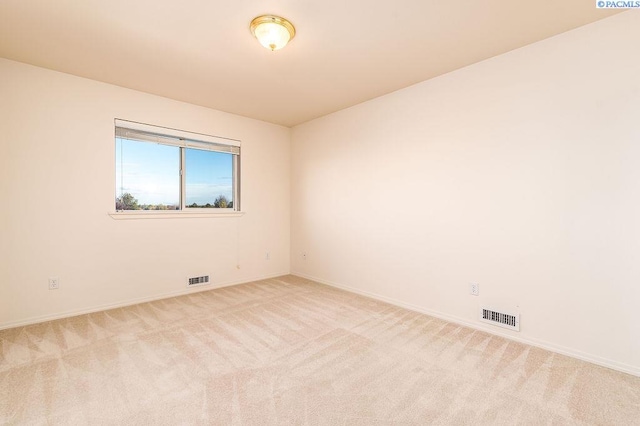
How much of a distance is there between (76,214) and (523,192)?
173 inches

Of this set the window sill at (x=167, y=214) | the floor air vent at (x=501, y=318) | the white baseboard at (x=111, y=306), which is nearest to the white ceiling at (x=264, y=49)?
the window sill at (x=167, y=214)

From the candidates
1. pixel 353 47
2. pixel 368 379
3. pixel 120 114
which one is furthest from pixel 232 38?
pixel 368 379

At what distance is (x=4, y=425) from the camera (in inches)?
59.5

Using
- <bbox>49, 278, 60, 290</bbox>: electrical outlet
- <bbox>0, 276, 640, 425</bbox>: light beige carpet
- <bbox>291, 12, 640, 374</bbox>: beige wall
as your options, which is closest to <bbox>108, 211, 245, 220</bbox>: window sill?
<bbox>49, 278, 60, 290</bbox>: electrical outlet

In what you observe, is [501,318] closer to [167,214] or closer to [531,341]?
[531,341]

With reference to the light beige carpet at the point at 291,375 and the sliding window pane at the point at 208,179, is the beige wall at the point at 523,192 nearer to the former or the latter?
the light beige carpet at the point at 291,375

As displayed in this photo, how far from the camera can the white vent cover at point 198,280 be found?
12.8ft

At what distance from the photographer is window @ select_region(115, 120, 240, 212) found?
345 cm

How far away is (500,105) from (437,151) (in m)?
0.68

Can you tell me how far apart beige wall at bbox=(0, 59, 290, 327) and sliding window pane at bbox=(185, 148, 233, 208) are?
0.30 meters

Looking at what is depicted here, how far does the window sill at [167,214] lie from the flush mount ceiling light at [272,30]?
2497 millimetres

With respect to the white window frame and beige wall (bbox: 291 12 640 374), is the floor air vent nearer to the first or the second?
beige wall (bbox: 291 12 640 374)

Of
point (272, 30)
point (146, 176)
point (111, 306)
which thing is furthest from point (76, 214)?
point (272, 30)

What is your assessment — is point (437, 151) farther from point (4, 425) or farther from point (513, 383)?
point (4, 425)
